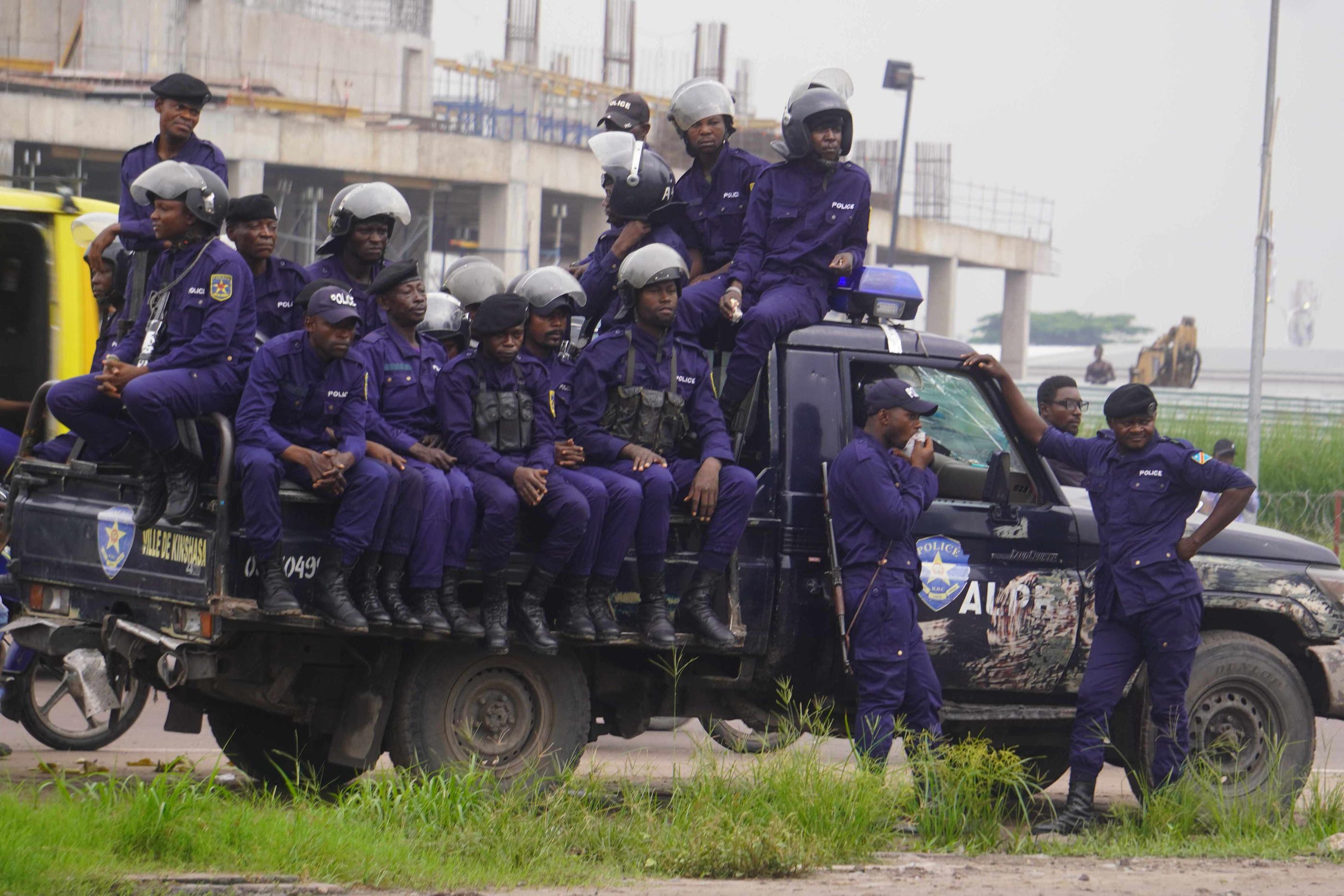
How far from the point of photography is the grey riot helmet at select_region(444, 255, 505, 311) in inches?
295

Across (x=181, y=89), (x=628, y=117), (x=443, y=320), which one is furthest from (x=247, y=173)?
(x=443, y=320)

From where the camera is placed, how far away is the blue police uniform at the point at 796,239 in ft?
23.0

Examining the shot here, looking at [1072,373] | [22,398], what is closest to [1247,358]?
[1072,373]

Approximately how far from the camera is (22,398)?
10469 millimetres

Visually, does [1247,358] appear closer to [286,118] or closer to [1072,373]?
[1072,373]

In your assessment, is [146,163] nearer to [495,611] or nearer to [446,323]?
[446,323]

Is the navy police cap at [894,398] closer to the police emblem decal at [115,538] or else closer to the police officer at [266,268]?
the police officer at [266,268]

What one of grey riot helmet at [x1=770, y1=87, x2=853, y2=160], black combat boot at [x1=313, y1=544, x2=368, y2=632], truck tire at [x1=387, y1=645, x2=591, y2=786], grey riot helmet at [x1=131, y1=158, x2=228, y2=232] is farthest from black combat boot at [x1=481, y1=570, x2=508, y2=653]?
grey riot helmet at [x1=770, y1=87, x2=853, y2=160]

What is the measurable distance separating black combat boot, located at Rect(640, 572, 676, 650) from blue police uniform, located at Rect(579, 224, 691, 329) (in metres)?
1.60

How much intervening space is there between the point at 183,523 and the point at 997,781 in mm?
3444

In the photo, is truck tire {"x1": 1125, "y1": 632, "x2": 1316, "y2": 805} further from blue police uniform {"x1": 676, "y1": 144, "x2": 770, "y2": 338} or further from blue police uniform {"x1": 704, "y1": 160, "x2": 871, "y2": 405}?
blue police uniform {"x1": 676, "y1": 144, "x2": 770, "y2": 338}

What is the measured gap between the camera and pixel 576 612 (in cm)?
626

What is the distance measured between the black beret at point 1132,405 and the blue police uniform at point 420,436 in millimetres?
2769

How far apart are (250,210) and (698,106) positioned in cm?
230
